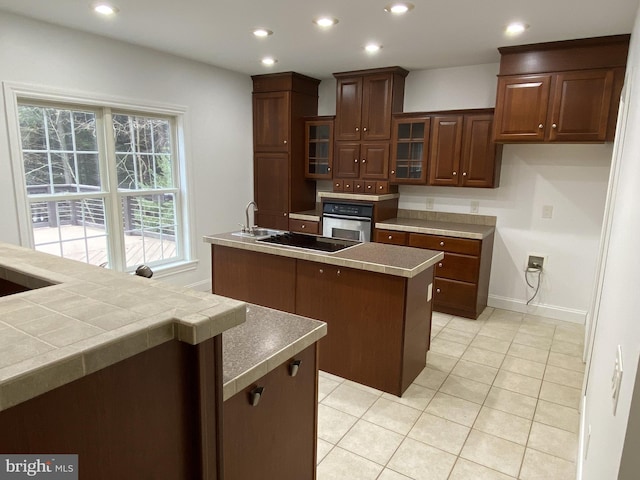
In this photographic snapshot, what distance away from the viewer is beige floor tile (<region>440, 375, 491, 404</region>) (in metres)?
2.75

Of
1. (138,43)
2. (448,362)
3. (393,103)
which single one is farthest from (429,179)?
(138,43)

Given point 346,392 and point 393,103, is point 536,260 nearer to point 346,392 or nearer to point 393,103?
point 393,103

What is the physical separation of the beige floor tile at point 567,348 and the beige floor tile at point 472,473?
179cm

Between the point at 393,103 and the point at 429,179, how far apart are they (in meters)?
0.93

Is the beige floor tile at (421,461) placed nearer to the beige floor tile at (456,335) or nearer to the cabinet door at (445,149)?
the beige floor tile at (456,335)

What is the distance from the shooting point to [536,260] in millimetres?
4211

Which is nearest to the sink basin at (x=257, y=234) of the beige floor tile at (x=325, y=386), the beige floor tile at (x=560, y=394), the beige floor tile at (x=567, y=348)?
the beige floor tile at (x=325, y=386)

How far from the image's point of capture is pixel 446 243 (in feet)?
13.4

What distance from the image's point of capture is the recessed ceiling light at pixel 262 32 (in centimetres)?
329

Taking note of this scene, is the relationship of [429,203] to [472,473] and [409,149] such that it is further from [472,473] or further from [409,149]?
[472,473]

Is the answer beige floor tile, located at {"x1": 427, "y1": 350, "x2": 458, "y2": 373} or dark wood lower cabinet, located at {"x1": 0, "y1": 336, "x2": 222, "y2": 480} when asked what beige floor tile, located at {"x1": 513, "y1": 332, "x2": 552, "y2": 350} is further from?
dark wood lower cabinet, located at {"x1": 0, "y1": 336, "x2": 222, "y2": 480}

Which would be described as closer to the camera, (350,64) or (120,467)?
(120,467)

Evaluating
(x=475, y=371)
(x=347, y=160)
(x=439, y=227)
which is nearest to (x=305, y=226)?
(x=347, y=160)

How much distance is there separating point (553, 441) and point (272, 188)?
389cm
